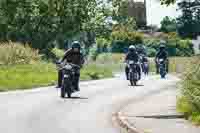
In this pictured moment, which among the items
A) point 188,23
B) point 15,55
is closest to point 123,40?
point 188,23

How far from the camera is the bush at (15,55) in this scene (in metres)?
43.6

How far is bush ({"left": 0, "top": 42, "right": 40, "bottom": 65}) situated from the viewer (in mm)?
43641

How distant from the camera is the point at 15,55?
4481 cm

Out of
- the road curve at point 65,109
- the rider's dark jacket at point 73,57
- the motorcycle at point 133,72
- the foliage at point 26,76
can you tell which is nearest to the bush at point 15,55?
the foliage at point 26,76

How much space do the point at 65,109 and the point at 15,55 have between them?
970 inches

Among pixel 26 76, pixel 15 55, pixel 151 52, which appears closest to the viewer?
pixel 26 76

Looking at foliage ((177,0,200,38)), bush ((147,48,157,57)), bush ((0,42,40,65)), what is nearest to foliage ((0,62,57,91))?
bush ((0,42,40,65))

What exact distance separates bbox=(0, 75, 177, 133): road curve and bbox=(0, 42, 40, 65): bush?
14003 mm

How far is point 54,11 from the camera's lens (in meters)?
62.2

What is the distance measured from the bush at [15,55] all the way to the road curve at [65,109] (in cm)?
1400

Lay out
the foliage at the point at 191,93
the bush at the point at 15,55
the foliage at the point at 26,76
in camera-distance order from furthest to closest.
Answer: the bush at the point at 15,55
the foliage at the point at 26,76
the foliage at the point at 191,93

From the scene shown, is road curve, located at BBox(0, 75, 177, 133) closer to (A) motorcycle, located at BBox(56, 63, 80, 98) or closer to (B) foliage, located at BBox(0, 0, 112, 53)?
(A) motorcycle, located at BBox(56, 63, 80, 98)

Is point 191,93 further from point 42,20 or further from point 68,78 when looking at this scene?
point 42,20

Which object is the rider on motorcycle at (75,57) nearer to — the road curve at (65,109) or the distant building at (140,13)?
the road curve at (65,109)
